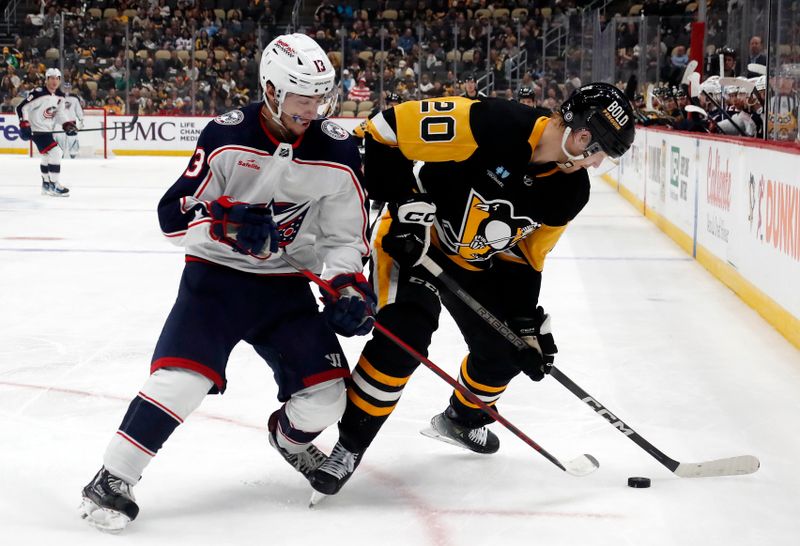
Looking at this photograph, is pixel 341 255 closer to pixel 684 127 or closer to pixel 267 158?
pixel 267 158

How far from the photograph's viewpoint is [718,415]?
3332 millimetres

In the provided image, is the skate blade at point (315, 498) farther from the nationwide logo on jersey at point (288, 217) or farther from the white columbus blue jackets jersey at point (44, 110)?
the white columbus blue jackets jersey at point (44, 110)

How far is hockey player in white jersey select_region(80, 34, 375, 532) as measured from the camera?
223 centimetres

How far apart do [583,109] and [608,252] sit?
4737 mm

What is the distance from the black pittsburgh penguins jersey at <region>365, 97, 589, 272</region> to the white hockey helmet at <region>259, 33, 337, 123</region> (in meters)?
0.27

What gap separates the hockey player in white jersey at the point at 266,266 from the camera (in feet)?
7.31

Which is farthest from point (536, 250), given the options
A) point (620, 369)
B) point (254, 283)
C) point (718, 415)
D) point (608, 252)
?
point (608, 252)

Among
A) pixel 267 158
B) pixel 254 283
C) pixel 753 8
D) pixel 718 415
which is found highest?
pixel 753 8

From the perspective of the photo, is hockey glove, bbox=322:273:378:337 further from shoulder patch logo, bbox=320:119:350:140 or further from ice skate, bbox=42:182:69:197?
ice skate, bbox=42:182:69:197

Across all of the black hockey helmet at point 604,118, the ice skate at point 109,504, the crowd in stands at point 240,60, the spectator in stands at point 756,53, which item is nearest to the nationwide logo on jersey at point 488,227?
the black hockey helmet at point 604,118

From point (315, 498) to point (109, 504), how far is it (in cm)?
47

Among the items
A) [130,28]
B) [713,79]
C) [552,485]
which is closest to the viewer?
[552,485]

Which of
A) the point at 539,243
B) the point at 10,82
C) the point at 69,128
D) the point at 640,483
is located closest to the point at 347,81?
the point at 10,82

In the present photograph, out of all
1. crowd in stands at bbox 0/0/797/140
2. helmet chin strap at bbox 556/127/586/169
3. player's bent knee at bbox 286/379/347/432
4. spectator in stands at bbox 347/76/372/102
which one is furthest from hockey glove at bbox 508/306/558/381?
spectator in stands at bbox 347/76/372/102
